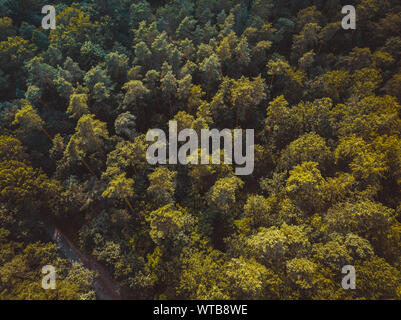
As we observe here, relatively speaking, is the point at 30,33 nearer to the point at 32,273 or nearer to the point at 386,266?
the point at 32,273

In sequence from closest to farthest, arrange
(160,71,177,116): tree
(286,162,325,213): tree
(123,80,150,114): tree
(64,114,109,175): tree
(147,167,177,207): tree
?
(286,162,325,213): tree → (147,167,177,207): tree → (64,114,109,175): tree → (123,80,150,114): tree → (160,71,177,116): tree

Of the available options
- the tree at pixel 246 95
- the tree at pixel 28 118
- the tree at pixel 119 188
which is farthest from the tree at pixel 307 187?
the tree at pixel 28 118

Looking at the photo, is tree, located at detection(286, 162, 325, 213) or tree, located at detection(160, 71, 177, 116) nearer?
tree, located at detection(286, 162, 325, 213)

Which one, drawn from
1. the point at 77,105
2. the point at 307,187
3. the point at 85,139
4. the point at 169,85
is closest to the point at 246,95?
the point at 169,85

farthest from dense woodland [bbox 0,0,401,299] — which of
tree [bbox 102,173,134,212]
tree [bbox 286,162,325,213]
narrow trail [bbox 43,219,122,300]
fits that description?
narrow trail [bbox 43,219,122,300]

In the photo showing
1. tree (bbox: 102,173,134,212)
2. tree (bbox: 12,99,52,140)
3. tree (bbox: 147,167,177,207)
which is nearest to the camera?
tree (bbox: 102,173,134,212)

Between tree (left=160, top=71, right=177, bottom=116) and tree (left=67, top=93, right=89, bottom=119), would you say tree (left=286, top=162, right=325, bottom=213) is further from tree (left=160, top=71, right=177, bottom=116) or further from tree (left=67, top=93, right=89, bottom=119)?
tree (left=67, top=93, right=89, bottom=119)

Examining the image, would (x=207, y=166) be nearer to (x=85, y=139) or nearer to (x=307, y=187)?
(x=307, y=187)
